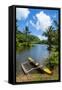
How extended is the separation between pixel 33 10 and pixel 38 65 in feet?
1.16

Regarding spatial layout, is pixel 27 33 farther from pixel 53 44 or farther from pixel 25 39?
pixel 53 44

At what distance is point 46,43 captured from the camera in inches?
93.3

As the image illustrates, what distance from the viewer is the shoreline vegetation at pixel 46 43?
2.28 metres

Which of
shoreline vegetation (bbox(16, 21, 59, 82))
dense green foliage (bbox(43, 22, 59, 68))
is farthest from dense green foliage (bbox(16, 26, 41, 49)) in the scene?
dense green foliage (bbox(43, 22, 59, 68))

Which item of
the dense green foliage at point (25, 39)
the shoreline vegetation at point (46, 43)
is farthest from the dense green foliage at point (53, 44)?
the dense green foliage at point (25, 39)

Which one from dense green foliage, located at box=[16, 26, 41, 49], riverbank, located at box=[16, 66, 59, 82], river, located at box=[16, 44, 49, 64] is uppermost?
dense green foliage, located at box=[16, 26, 41, 49]

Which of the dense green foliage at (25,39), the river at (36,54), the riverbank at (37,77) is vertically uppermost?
the dense green foliage at (25,39)

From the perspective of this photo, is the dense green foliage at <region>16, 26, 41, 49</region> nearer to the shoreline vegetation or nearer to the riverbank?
the shoreline vegetation

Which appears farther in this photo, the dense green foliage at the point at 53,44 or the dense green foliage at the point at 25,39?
the dense green foliage at the point at 53,44

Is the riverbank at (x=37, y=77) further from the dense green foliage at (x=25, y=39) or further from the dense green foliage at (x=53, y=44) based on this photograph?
the dense green foliage at (x=25, y=39)

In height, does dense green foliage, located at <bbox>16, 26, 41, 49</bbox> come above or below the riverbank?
above

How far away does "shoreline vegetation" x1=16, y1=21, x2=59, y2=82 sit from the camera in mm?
2283

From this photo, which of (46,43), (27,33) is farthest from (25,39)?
(46,43)
